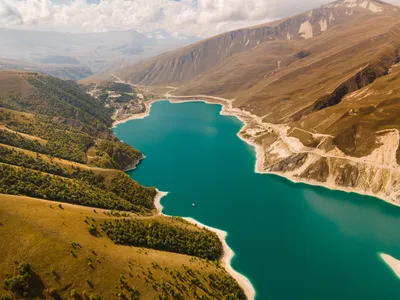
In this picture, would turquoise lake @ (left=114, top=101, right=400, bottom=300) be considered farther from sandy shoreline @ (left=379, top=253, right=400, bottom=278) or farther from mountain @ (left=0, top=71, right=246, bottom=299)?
mountain @ (left=0, top=71, right=246, bottom=299)

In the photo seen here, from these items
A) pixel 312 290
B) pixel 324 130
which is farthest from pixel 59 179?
pixel 324 130

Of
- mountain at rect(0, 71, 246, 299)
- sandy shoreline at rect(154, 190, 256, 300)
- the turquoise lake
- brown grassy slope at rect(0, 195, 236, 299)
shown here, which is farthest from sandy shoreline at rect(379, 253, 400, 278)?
Result: brown grassy slope at rect(0, 195, 236, 299)

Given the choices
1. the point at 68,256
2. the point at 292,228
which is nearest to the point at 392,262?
the point at 292,228

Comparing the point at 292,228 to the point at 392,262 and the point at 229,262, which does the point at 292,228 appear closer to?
the point at 229,262

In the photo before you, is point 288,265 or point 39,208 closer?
point 39,208

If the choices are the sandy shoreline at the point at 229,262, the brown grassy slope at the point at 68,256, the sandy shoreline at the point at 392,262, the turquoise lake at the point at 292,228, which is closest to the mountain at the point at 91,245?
the brown grassy slope at the point at 68,256

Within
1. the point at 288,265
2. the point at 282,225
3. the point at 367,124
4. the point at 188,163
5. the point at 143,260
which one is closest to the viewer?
the point at 143,260

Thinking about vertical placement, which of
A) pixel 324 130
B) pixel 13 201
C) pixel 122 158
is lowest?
pixel 122 158

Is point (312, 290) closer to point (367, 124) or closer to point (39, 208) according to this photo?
point (39, 208)
